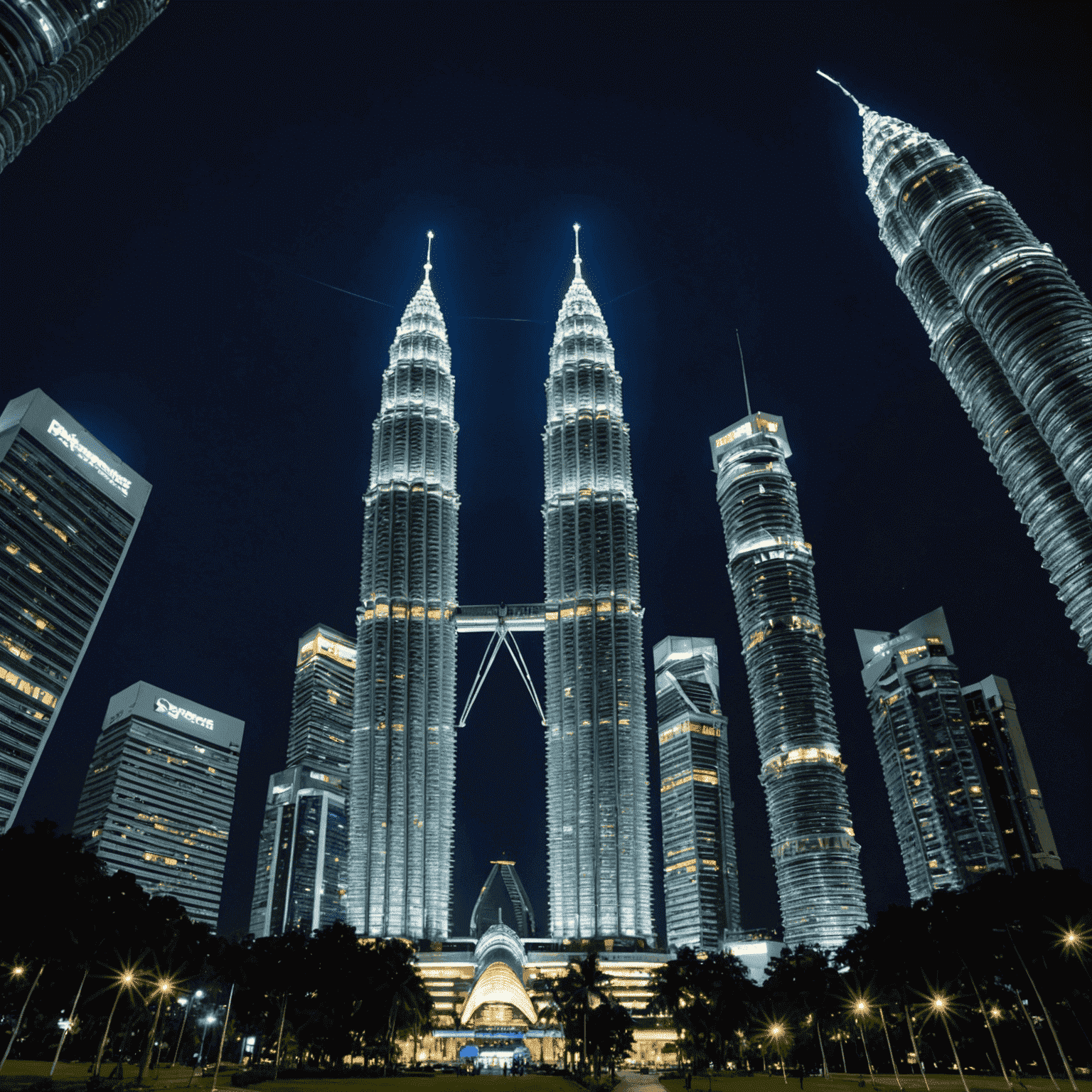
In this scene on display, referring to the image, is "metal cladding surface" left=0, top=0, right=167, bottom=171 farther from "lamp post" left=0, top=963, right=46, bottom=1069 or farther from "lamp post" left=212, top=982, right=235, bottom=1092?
"lamp post" left=212, top=982, right=235, bottom=1092

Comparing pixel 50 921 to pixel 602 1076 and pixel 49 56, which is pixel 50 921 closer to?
pixel 602 1076

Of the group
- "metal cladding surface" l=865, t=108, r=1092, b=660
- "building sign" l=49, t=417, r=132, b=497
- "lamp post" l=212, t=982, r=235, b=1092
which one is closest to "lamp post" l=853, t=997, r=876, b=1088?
"metal cladding surface" l=865, t=108, r=1092, b=660

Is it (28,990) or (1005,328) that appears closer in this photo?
(28,990)

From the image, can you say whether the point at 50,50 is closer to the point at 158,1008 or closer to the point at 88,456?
the point at 158,1008

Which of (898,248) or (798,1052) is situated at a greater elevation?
(898,248)

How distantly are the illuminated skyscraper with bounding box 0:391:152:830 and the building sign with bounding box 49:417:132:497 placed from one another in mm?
185

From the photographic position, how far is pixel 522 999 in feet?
563

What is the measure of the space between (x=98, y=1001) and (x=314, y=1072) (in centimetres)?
2055

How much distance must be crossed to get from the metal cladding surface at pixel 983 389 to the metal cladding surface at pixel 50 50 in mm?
100648

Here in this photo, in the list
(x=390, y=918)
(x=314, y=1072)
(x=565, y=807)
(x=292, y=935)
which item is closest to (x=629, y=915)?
(x=565, y=807)

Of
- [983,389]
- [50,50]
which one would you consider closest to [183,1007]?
[50,50]

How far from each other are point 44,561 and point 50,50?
10837cm

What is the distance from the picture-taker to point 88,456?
586ft

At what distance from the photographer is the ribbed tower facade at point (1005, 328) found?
113000mm
